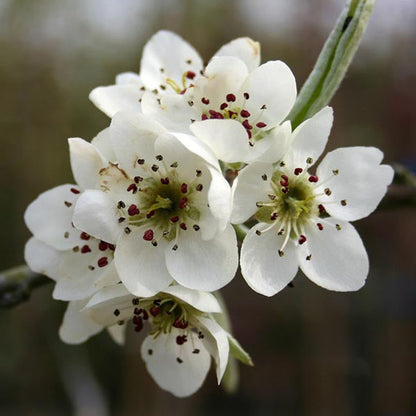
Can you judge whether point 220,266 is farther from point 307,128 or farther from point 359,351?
point 359,351

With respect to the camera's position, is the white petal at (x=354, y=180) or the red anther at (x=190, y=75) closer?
the white petal at (x=354, y=180)

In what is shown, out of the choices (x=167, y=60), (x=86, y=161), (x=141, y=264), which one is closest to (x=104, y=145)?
(x=86, y=161)

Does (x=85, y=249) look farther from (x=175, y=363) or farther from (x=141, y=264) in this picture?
(x=175, y=363)

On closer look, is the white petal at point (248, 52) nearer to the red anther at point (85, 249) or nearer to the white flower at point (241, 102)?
the white flower at point (241, 102)

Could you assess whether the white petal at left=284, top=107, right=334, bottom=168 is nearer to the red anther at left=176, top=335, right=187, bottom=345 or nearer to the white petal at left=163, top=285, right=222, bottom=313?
the white petal at left=163, top=285, right=222, bottom=313

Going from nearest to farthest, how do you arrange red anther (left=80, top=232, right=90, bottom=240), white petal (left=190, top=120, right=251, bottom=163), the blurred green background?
white petal (left=190, top=120, right=251, bottom=163) < red anther (left=80, top=232, right=90, bottom=240) < the blurred green background

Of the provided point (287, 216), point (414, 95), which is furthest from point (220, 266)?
point (414, 95)

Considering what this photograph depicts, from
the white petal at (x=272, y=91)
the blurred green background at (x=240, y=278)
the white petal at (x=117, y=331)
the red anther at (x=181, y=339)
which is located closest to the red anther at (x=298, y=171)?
the white petal at (x=272, y=91)

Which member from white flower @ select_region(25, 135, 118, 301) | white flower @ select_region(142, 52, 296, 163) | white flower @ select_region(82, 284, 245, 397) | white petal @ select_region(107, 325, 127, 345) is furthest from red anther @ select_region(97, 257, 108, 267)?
white flower @ select_region(142, 52, 296, 163)
